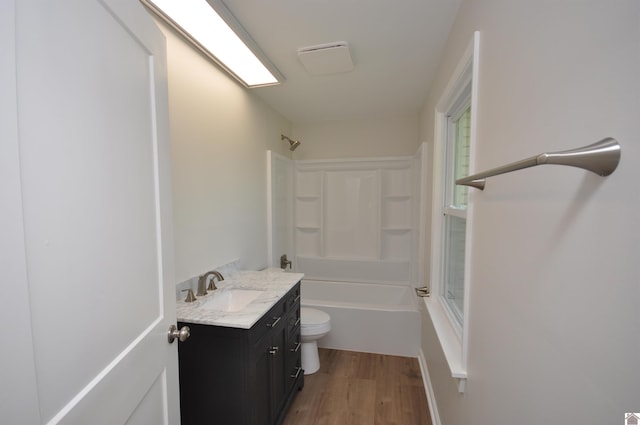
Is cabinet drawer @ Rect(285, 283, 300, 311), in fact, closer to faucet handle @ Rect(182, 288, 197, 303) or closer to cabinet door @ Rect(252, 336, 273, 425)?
cabinet door @ Rect(252, 336, 273, 425)

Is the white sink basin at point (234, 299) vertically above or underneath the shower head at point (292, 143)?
underneath

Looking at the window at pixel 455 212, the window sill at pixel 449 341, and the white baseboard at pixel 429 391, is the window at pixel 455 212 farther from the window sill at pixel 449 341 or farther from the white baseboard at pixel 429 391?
the white baseboard at pixel 429 391

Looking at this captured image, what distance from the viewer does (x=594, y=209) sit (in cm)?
48

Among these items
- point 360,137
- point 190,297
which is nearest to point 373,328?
point 190,297

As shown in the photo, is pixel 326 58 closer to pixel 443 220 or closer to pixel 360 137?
pixel 443 220

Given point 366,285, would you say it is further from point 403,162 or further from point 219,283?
point 219,283

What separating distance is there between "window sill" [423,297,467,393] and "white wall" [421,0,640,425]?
0.15 meters

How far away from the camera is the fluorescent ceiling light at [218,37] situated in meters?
1.27

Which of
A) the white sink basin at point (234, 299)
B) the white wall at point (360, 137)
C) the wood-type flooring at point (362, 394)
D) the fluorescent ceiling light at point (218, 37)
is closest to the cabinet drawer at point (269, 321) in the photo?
the white sink basin at point (234, 299)

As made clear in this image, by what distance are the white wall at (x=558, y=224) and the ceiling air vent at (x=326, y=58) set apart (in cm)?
96

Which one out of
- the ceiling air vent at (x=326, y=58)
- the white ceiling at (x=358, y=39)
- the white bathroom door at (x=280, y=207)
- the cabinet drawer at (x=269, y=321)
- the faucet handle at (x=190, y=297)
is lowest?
the cabinet drawer at (x=269, y=321)

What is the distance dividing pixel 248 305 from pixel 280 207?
1734 millimetres

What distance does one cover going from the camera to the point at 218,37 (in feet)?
5.03

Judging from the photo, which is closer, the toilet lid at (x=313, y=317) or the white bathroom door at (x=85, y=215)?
the white bathroom door at (x=85, y=215)
